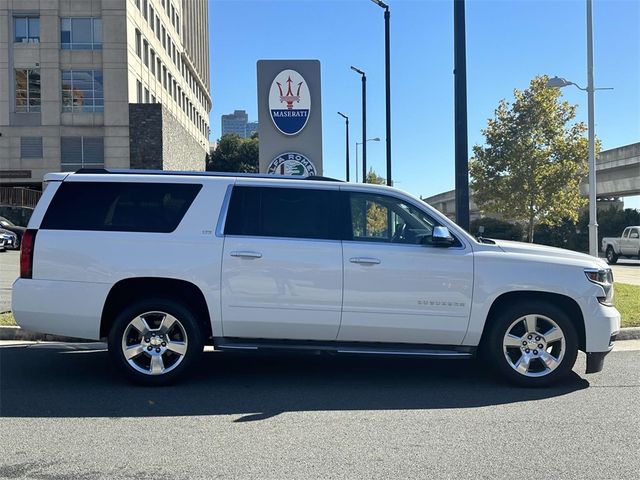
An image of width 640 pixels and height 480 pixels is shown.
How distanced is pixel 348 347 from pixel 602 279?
2583 millimetres

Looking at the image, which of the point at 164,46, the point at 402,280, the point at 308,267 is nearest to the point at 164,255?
the point at 308,267

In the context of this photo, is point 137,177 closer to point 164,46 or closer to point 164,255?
point 164,255

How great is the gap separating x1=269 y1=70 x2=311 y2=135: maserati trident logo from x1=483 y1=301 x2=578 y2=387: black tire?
6973 mm

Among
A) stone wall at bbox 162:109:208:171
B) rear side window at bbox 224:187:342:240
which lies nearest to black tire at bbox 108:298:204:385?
rear side window at bbox 224:187:342:240

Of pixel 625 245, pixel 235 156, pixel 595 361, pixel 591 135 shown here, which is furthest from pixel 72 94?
pixel 595 361

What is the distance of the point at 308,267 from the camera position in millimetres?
5691

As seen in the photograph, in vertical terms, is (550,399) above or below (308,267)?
below

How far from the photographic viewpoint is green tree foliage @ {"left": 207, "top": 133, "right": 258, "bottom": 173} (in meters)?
68.8

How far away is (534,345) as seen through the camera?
592 cm

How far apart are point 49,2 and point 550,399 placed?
43857mm

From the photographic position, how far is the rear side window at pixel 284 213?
19.2ft

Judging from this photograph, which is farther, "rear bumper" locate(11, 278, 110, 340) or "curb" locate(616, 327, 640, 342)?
"curb" locate(616, 327, 640, 342)

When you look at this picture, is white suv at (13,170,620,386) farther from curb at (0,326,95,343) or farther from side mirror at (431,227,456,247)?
curb at (0,326,95,343)

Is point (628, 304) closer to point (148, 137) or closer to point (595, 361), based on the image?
point (595, 361)
